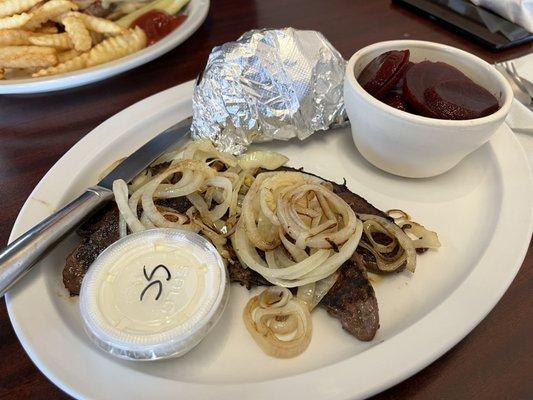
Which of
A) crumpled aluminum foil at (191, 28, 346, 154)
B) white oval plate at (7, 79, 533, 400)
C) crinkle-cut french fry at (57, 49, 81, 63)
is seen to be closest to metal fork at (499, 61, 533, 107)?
white oval plate at (7, 79, 533, 400)

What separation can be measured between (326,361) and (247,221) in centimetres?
34

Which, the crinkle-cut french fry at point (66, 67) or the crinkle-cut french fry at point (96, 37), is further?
the crinkle-cut french fry at point (96, 37)

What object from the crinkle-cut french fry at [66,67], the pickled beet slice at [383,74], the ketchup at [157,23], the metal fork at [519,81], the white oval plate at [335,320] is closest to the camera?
the white oval plate at [335,320]

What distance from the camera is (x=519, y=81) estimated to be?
154cm

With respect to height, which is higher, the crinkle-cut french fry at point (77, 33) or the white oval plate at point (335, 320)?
the crinkle-cut french fry at point (77, 33)

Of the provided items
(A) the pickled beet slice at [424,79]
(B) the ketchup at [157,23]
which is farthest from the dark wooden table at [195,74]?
(A) the pickled beet slice at [424,79]

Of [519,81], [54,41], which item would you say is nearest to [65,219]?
[54,41]

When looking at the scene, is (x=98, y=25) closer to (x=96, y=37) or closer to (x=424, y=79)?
(x=96, y=37)

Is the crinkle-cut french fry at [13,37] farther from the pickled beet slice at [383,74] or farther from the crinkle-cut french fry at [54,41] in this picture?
the pickled beet slice at [383,74]

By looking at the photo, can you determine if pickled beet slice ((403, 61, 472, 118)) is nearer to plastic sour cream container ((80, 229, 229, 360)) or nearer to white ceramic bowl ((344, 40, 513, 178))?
white ceramic bowl ((344, 40, 513, 178))

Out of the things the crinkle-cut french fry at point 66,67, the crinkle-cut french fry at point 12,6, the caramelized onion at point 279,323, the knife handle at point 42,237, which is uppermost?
the crinkle-cut french fry at point 12,6

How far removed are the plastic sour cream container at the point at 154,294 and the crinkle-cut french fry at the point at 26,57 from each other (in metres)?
0.96

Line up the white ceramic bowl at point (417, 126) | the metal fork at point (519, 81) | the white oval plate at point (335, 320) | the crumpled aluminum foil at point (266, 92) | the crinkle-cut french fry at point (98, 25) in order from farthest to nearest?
the crinkle-cut french fry at point (98, 25) → the metal fork at point (519, 81) → the crumpled aluminum foil at point (266, 92) → the white ceramic bowl at point (417, 126) → the white oval plate at point (335, 320)

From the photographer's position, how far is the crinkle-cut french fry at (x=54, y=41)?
5.31 feet
